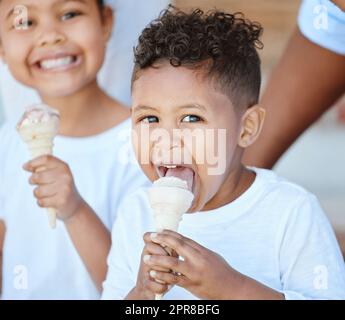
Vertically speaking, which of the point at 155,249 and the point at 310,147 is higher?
the point at 310,147

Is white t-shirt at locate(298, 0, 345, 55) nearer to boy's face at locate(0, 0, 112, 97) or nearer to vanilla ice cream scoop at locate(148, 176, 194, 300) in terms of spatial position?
boy's face at locate(0, 0, 112, 97)

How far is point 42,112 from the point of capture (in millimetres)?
1622

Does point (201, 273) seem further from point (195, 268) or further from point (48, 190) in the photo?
point (48, 190)

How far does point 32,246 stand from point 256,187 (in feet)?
1.82

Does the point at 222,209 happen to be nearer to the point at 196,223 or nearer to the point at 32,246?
the point at 196,223

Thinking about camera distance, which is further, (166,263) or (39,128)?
(39,128)

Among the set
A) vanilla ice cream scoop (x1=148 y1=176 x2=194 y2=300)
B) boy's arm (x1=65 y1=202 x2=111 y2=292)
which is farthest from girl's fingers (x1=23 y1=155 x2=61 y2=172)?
vanilla ice cream scoop (x1=148 y1=176 x2=194 y2=300)

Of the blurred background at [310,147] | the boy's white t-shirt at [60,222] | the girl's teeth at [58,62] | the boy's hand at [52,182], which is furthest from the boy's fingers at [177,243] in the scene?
the blurred background at [310,147]

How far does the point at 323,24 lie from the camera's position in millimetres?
1846

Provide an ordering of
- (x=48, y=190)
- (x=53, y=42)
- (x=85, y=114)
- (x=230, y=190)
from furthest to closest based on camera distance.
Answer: (x=85, y=114)
(x=53, y=42)
(x=48, y=190)
(x=230, y=190)

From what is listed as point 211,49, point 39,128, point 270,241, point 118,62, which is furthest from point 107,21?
point 270,241

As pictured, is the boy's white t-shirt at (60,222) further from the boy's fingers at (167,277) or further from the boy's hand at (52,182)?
the boy's fingers at (167,277)

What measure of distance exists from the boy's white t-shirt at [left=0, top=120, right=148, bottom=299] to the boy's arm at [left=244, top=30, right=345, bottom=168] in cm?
28

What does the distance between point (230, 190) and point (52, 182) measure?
33cm
